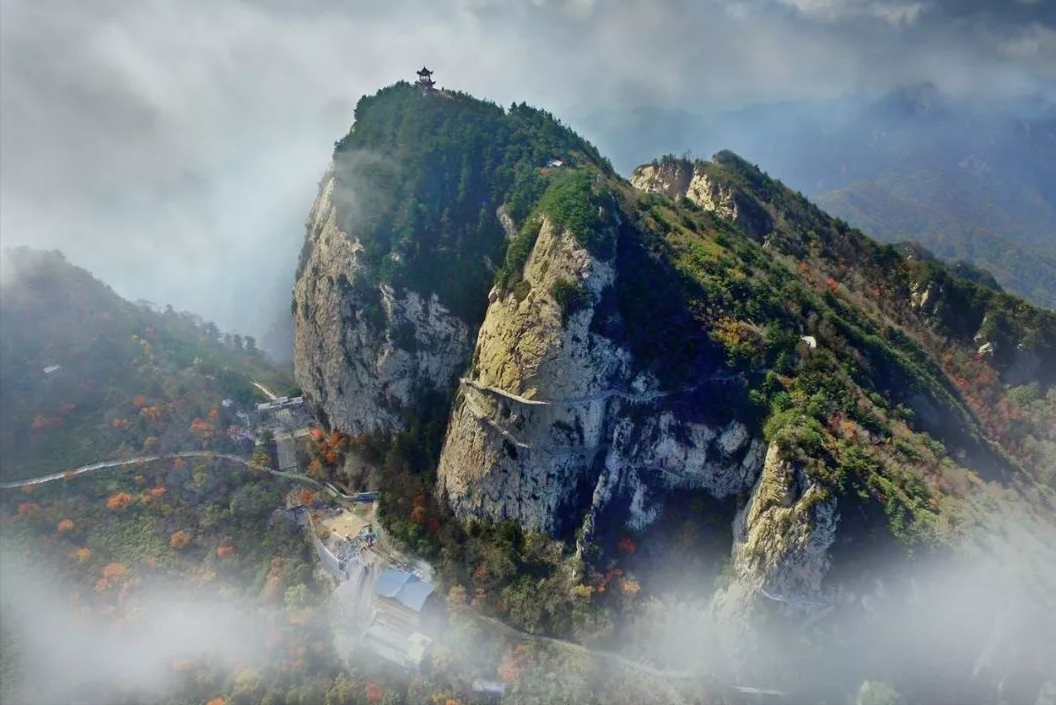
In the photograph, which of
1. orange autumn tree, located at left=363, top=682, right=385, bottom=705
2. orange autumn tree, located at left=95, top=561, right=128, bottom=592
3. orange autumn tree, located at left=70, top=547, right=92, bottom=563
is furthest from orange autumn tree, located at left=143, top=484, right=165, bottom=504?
orange autumn tree, located at left=363, top=682, right=385, bottom=705

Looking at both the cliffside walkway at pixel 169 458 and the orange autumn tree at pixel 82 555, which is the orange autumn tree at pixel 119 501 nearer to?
the cliffside walkway at pixel 169 458

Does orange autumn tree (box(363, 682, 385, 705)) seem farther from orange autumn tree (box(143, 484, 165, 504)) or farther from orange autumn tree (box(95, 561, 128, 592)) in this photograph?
orange autumn tree (box(143, 484, 165, 504))

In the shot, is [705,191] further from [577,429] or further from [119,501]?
[119,501]

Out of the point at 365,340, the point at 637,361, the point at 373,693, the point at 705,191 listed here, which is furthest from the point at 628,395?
the point at 705,191

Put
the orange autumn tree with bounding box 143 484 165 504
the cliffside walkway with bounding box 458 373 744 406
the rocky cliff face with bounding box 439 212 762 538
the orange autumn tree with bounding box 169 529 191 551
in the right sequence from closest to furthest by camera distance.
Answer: the rocky cliff face with bounding box 439 212 762 538 → the cliffside walkway with bounding box 458 373 744 406 → the orange autumn tree with bounding box 169 529 191 551 → the orange autumn tree with bounding box 143 484 165 504

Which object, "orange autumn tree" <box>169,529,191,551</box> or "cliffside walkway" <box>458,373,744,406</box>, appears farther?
"orange autumn tree" <box>169,529,191,551</box>

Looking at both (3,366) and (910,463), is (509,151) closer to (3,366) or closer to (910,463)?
(910,463)

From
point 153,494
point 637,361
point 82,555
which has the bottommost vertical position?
point 82,555

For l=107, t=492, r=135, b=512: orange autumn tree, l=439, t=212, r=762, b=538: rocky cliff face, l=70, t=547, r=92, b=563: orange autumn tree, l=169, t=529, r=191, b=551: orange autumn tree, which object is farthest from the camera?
l=107, t=492, r=135, b=512: orange autumn tree

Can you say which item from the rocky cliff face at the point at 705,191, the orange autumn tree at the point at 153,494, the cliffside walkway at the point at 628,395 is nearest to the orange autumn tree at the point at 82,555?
the orange autumn tree at the point at 153,494
